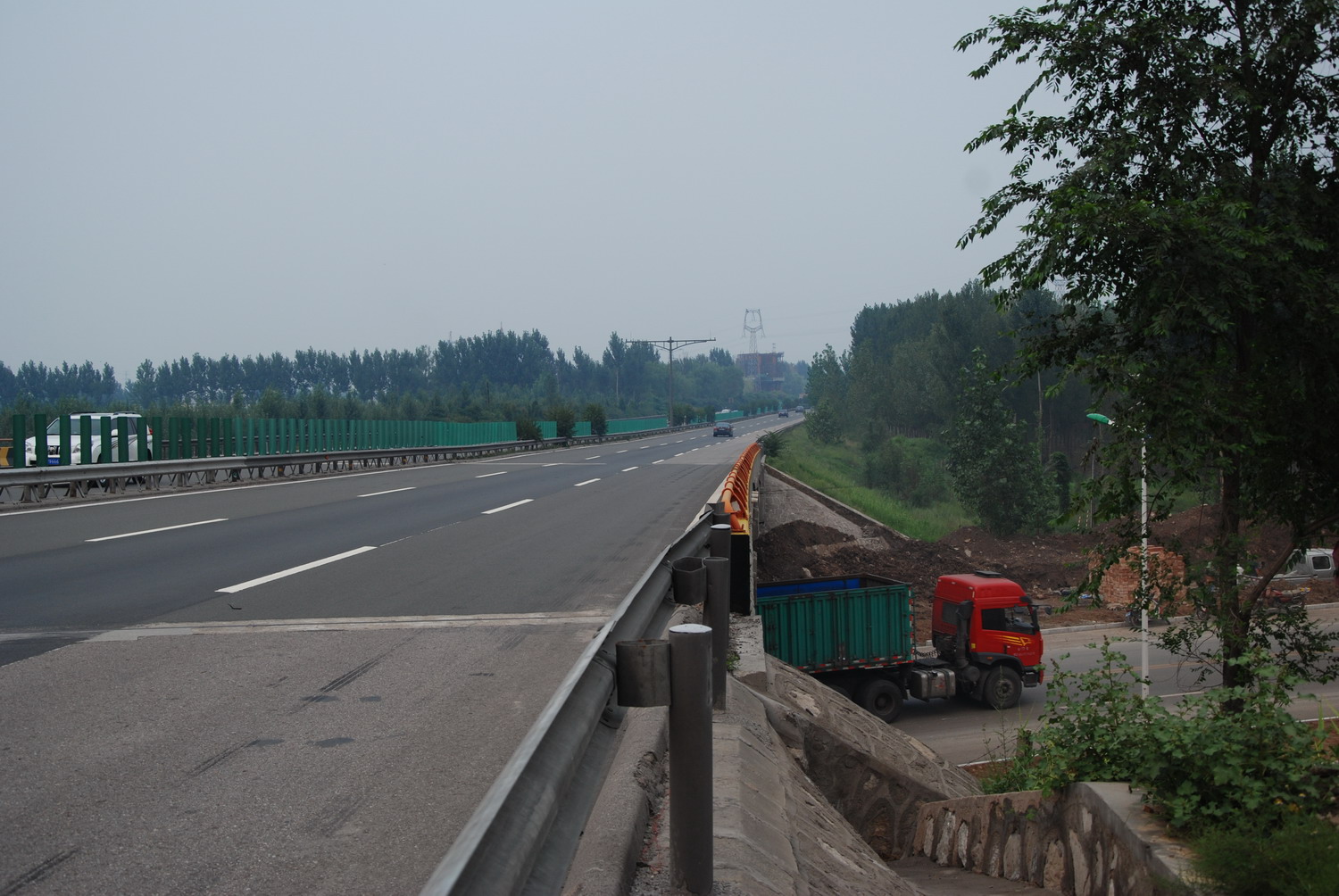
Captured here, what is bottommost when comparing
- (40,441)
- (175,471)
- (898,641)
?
(898,641)

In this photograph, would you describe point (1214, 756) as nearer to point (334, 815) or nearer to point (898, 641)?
point (334, 815)

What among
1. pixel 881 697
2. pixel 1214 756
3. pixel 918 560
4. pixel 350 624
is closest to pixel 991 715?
pixel 881 697

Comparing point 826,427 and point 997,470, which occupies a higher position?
point 826,427

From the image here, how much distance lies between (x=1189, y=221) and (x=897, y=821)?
6134 millimetres

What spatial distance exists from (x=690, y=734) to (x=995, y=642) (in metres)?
19.0

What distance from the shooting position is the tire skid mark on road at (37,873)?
10.4 ft

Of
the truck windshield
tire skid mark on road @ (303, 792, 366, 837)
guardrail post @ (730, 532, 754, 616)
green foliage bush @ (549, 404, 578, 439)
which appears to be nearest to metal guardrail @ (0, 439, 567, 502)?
guardrail post @ (730, 532, 754, 616)

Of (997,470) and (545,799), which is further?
(997,470)

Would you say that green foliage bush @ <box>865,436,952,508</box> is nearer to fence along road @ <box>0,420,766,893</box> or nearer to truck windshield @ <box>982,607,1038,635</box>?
truck windshield @ <box>982,607,1038,635</box>

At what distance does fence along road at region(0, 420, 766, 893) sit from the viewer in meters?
3.56

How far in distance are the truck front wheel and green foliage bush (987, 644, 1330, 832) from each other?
15162 mm

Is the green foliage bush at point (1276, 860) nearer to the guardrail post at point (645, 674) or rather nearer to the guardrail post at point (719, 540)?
the guardrail post at point (645, 674)

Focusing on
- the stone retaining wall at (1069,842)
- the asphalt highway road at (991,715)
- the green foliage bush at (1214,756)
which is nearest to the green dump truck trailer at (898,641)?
the asphalt highway road at (991,715)

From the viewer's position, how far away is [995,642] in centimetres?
2044
